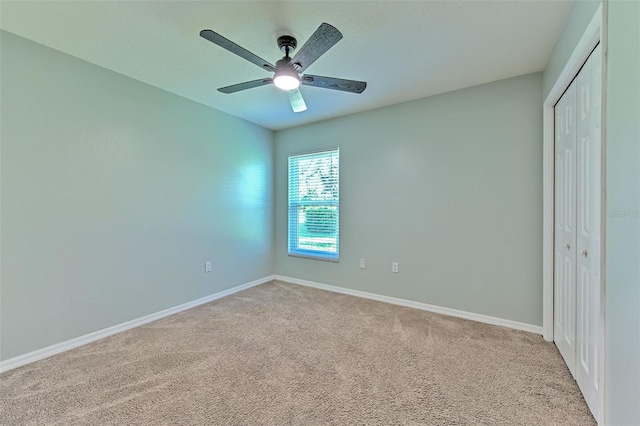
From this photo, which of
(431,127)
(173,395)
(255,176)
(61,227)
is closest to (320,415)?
(173,395)

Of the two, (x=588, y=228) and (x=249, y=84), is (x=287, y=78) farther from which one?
(x=588, y=228)

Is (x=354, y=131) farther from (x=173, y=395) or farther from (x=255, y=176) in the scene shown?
(x=173, y=395)

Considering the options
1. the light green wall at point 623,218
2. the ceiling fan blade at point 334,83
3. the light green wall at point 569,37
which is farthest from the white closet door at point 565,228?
the ceiling fan blade at point 334,83

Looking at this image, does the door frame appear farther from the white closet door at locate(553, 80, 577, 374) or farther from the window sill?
the window sill

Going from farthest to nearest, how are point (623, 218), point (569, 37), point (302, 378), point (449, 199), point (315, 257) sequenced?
point (315, 257) < point (449, 199) < point (302, 378) < point (569, 37) < point (623, 218)

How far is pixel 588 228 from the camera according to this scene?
1587 mm

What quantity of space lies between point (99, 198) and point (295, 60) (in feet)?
7.06

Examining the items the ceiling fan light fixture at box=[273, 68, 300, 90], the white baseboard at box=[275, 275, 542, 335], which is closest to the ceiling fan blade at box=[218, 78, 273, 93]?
the ceiling fan light fixture at box=[273, 68, 300, 90]

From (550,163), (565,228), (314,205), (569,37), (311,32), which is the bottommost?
(565,228)

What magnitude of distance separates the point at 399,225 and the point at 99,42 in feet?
10.8

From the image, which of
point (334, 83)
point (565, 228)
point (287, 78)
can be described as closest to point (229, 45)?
point (287, 78)

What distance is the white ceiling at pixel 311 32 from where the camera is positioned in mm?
1669

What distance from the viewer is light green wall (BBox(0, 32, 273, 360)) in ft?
6.44

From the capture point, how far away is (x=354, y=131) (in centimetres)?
353
